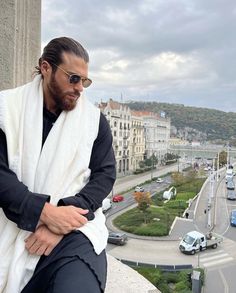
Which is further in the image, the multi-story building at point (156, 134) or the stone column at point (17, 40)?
the multi-story building at point (156, 134)

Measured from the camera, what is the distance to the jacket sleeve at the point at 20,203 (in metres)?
1.15

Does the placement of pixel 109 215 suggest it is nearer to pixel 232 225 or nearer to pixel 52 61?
pixel 232 225

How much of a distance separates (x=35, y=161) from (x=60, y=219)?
0.21 metres

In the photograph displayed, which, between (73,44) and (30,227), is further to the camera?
(73,44)

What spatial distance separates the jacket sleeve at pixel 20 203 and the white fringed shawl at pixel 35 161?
0.07 metres

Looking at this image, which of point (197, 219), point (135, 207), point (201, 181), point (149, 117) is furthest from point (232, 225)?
point (149, 117)

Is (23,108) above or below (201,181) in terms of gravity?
above

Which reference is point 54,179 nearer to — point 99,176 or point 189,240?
point 99,176

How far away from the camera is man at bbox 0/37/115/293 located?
1135 mm

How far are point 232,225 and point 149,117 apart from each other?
79.1 feet

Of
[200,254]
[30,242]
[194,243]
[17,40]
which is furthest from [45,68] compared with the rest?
[200,254]

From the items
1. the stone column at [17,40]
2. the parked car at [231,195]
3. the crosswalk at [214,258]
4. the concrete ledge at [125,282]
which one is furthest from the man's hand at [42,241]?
the parked car at [231,195]

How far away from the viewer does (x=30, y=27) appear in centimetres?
231

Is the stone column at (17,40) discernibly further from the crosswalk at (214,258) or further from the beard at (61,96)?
the crosswalk at (214,258)
